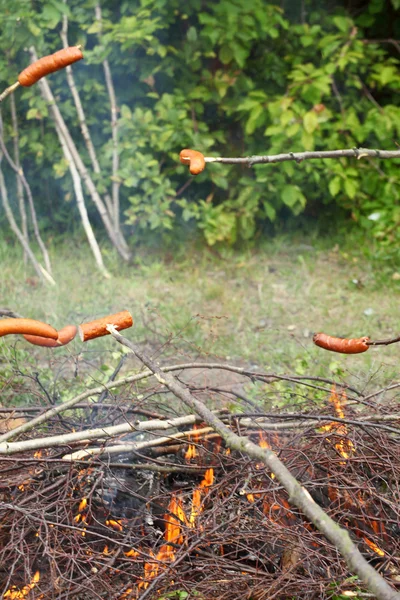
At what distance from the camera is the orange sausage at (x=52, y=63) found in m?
2.15

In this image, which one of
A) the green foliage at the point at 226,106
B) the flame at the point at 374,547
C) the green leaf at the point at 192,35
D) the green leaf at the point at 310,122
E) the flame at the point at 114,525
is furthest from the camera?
the green leaf at the point at 192,35

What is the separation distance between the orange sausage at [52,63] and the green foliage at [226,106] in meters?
3.64

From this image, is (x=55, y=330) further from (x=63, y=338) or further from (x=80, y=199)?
(x=80, y=199)

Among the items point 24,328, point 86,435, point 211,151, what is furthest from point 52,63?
point 211,151

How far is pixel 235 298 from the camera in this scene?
217 inches

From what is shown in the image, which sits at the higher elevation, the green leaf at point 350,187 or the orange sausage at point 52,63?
the orange sausage at point 52,63

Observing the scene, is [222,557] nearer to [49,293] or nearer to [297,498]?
[297,498]

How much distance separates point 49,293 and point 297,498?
4.18 meters

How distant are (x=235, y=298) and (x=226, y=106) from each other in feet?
6.43

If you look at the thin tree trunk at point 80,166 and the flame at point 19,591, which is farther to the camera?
the thin tree trunk at point 80,166

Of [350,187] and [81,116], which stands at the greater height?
[81,116]

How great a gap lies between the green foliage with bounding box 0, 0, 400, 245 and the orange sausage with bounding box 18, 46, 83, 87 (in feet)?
11.9

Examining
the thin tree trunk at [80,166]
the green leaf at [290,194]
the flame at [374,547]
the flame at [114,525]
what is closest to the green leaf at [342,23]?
the green leaf at [290,194]

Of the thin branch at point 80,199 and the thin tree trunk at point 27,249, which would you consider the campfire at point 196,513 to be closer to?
A: the thin tree trunk at point 27,249
